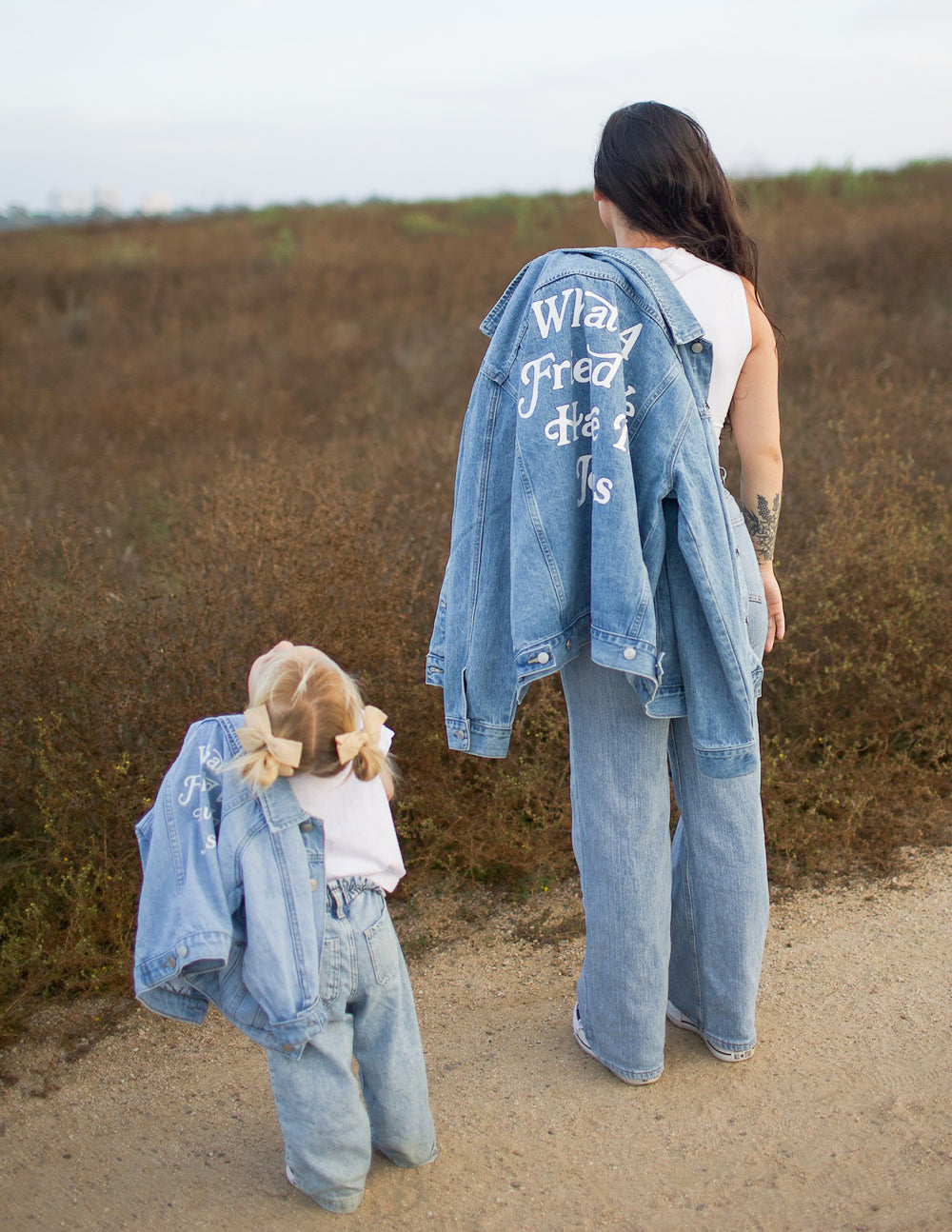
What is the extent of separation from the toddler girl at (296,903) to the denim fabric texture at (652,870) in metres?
0.42

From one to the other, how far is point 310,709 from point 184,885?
1.24 feet

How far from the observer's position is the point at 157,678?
336 cm

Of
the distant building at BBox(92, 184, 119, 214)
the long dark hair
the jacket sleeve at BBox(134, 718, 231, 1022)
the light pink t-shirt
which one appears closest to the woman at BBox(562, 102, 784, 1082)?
the long dark hair

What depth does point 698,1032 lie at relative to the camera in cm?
250

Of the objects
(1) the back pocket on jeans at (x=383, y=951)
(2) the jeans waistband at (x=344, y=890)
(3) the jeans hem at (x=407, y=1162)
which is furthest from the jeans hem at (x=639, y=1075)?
(2) the jeans waistband at (x=344, y=890)

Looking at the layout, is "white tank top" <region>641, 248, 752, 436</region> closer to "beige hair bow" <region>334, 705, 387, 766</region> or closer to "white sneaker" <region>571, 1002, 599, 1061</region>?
"beige hair bow" <region>334, 705, 387, 766</region>

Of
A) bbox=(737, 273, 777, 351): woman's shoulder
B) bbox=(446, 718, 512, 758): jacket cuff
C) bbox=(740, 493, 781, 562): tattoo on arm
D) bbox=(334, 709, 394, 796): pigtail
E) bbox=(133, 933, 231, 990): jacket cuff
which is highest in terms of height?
bbox=(737, 273, 777, 351): woman's shoulder

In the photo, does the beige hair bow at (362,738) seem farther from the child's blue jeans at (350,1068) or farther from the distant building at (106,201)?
the distant building at (106,201)

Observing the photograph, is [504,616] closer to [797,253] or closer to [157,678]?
[157,678]

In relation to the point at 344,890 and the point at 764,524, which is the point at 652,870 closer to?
the point at 344,890

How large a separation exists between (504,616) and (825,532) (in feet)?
7.90

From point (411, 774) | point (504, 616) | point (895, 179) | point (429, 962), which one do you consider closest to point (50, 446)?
point (411, 774)

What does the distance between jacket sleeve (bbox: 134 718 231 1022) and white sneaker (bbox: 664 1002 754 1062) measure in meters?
1.16

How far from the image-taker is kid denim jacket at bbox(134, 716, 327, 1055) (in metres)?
1.84
